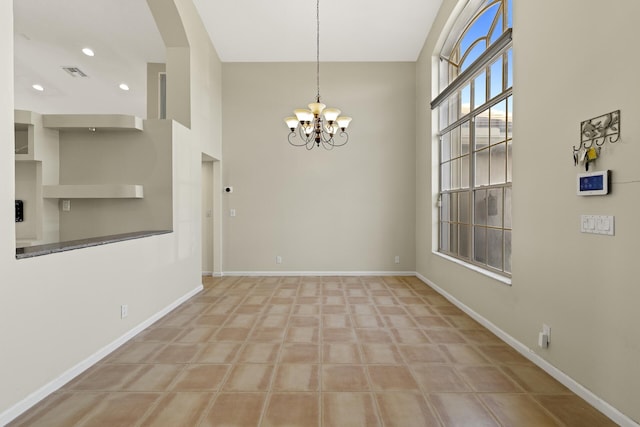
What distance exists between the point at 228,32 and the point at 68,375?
15.7 feet

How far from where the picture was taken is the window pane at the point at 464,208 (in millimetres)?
4176

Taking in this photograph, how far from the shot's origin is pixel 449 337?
10.3 feet

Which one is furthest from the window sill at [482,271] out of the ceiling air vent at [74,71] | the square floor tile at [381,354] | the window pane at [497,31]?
the ceiling air vent at [74,71]

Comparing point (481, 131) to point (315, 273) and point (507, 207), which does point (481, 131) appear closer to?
point (507, 207)

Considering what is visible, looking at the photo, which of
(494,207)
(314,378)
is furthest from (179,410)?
(494,207)

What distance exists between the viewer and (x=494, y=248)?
351 cm

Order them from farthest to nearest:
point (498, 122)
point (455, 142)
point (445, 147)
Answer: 1. point (445, 147)
2. point (455, 142)
3. point (498, 122)

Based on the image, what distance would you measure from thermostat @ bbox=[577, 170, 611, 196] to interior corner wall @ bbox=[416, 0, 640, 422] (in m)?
0.04

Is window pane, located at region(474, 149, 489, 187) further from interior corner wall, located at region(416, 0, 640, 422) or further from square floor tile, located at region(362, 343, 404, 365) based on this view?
square floor tile, located at region(362, 343, 404, 365)

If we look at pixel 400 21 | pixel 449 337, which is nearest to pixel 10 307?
pixel 449 337

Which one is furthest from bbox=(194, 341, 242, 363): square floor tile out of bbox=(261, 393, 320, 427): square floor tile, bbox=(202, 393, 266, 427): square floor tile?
bbox=(261, 393, 320, 427): square floor tile

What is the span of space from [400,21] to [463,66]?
1.29 meters

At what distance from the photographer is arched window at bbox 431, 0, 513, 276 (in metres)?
3.30

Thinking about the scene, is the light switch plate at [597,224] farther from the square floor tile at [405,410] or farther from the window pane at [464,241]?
the window pane at [464,241]
